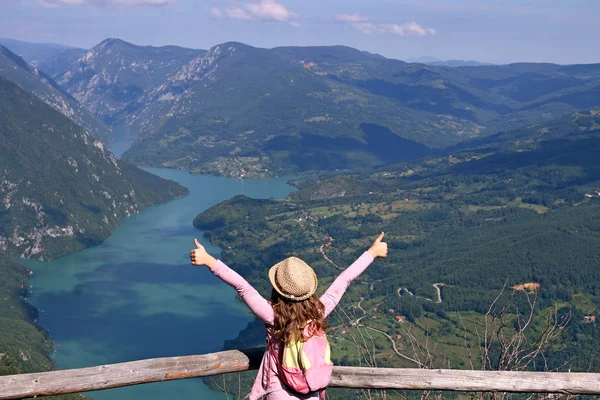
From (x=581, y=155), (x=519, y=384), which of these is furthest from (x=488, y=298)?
(x=581, y=155)

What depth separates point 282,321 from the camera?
4.75m

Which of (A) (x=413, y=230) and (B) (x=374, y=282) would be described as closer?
(B) (x=374, y=282)

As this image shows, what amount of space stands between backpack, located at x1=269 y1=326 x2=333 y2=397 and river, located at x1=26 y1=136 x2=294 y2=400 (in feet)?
165

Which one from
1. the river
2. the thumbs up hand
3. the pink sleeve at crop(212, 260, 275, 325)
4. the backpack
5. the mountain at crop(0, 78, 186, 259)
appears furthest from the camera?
the mountain at crop(0, 78, 186, 259)

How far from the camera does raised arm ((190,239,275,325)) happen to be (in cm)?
481

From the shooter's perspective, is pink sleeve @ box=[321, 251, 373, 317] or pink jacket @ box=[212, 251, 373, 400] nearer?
pink jacket @ box=[212, 251, 373, 400]

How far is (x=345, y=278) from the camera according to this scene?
539cm

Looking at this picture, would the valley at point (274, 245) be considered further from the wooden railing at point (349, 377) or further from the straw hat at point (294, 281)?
the straw hat at point (294, 281)

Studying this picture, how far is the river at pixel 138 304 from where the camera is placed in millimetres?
64125

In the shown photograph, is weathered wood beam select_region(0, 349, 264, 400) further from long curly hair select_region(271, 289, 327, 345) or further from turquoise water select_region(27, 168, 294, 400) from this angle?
turquoise water select_region(27, 168, 294, 400)

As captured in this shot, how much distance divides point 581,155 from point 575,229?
229 ft

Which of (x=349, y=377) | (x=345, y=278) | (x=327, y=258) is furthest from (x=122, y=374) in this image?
(x=327, y=258)

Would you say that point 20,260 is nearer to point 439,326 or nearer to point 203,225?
point 203,225

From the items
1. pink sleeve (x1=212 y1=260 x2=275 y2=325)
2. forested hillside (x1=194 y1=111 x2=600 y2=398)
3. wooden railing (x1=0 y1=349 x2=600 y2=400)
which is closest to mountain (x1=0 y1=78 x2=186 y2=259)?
forested hillside (x1=194 y1=111 x2=600 y2=398)
